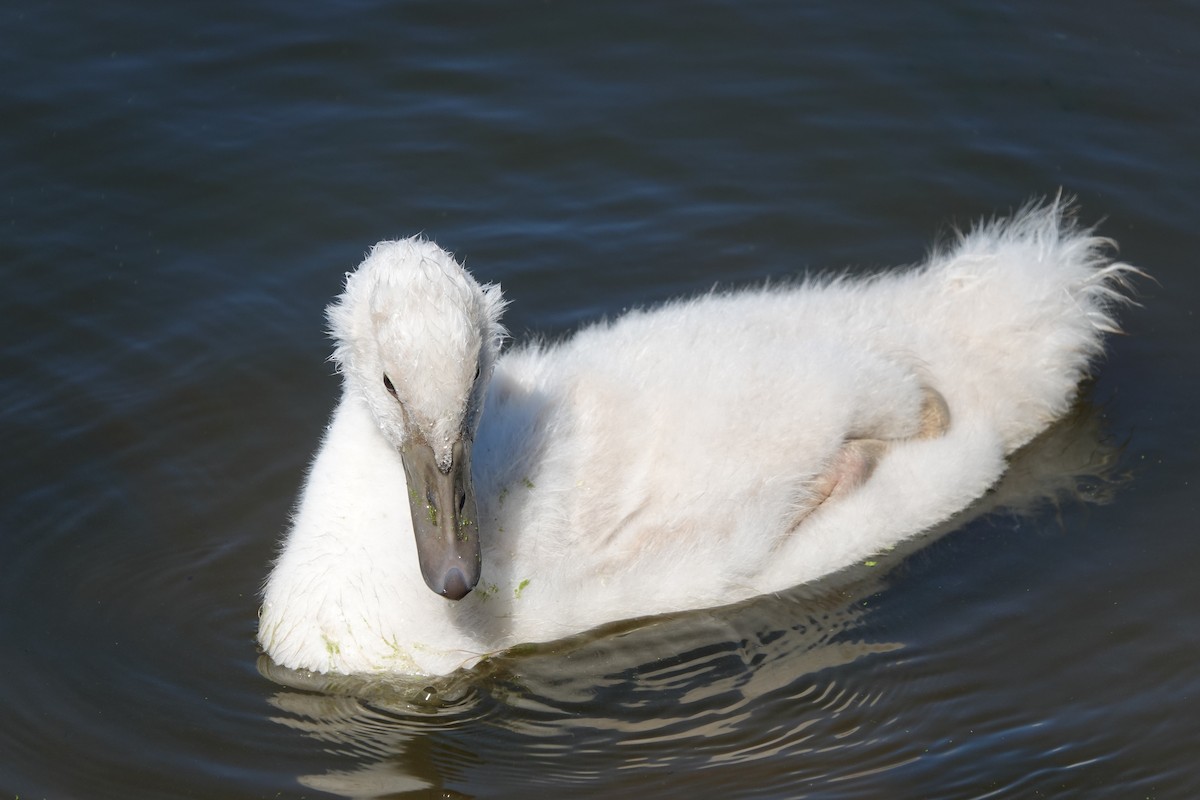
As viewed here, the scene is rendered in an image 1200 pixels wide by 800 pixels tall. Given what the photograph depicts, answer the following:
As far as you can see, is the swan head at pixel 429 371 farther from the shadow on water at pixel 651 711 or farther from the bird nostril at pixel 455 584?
A: the shadow on water at pixel 651 711

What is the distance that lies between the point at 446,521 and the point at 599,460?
27.6 inches

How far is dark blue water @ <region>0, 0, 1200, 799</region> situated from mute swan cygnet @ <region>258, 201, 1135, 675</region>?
223 mm

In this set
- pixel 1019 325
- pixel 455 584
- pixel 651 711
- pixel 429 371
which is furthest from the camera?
pixel 1019 325

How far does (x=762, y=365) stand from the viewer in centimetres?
558

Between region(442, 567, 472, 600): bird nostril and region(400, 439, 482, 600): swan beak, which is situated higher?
region(400, 439, 482, 600): swan beak

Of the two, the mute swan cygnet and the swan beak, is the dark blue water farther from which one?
the swan beak

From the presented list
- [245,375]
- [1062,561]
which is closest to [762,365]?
[1062,561]

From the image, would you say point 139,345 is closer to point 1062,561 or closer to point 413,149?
point 413,149

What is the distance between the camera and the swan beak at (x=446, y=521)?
472cm

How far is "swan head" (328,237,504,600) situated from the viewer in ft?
14.9

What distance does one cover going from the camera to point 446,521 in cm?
476

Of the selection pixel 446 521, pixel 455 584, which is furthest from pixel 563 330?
pixel 455 584

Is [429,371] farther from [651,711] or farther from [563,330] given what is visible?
[563,330]

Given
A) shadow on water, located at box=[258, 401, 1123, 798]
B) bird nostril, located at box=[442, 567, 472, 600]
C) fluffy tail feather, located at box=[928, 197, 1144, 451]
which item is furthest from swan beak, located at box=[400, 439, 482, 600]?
fluffy tail feather, located at box=[928, 197, 1144, 451]
